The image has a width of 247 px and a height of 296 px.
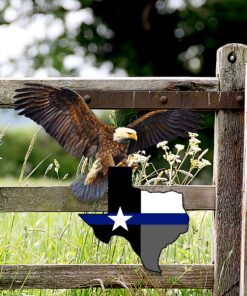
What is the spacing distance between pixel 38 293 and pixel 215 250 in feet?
3.21

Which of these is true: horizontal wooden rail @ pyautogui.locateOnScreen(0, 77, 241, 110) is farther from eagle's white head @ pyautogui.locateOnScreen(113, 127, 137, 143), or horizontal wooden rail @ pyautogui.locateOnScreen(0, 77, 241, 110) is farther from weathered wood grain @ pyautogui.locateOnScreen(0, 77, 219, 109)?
eagle's white head @ pyautogui.locateOnScreen(113, 127, 137, 143)

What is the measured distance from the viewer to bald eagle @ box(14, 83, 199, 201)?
432 cm

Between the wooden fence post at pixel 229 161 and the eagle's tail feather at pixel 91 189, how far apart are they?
1.84 ft

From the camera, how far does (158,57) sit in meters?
12.7

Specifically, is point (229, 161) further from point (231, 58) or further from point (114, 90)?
point (114, 90)

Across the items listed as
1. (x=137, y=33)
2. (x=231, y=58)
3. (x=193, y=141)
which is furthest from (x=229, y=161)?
(x=137, y=33)

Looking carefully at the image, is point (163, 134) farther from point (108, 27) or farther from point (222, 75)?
point (108, 27)

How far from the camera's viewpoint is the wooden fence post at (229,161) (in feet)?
14.3

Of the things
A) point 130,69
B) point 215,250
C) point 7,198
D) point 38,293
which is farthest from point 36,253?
point 130,69

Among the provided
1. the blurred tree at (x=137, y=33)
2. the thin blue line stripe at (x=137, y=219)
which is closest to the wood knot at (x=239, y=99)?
the thin blue line stripe at (x=137, y=219)

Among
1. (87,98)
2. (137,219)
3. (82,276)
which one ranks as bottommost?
(82,276)

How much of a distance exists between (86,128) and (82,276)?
0.72 m

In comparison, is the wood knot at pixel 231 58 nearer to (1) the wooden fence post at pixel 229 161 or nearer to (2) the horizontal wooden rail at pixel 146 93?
(1) the wooden fence post at pixel 229 161

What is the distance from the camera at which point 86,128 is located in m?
4.35
